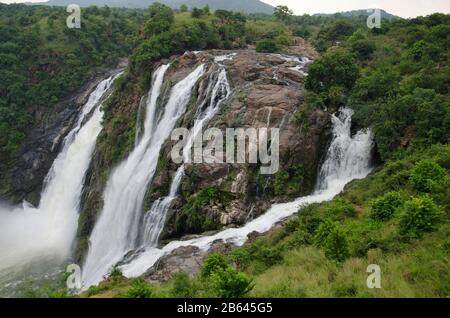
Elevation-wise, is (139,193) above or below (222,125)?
below

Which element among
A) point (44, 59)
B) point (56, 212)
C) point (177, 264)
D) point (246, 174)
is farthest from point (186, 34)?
point (177, 264)

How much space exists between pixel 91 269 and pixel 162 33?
18.0m

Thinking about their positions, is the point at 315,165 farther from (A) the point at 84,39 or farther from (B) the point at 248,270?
(A) the point at 84,39

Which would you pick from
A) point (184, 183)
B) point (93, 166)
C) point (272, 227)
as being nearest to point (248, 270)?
point (272, 227)

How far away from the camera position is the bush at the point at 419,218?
10.2 metres

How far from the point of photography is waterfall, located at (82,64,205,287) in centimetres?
1992

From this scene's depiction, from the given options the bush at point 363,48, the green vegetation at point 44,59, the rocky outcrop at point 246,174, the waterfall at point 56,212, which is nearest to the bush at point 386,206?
the rocky outcrop at point 246,174

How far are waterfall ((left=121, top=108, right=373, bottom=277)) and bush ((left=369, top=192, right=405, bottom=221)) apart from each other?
3.43 meters

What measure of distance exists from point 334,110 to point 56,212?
66.7 ft

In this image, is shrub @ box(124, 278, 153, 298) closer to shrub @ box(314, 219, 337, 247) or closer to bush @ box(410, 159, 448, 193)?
shrub @ box(314, 219, 337, 247)

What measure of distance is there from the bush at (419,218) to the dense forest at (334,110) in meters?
0.03

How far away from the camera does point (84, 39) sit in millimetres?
45312

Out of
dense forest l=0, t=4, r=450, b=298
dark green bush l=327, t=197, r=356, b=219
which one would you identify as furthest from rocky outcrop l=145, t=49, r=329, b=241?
dark green bush l=327, t=197, r=356, b=219

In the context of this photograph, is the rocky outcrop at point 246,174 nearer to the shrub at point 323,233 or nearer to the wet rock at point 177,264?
the wet rock at point 177,264
